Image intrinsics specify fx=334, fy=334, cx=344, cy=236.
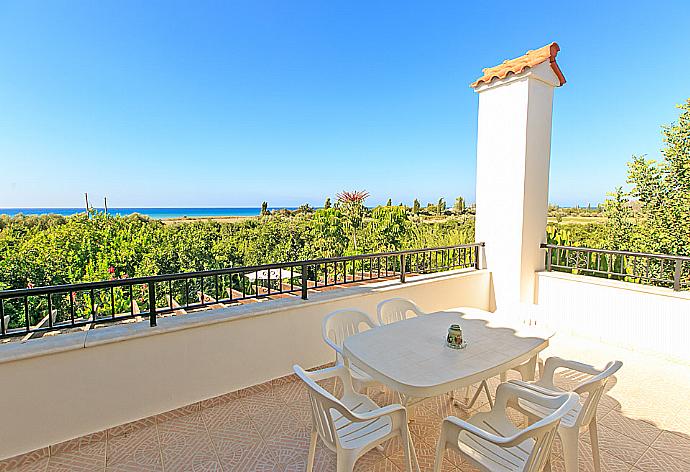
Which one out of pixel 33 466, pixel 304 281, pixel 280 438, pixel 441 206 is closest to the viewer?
pixel 33 466

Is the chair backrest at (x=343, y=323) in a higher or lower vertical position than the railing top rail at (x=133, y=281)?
lower

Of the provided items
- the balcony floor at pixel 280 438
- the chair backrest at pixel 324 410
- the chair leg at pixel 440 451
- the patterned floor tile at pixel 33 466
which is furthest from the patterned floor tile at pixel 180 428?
the chair leg at pixel 440 451

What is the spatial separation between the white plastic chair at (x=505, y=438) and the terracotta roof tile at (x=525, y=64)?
366 cm

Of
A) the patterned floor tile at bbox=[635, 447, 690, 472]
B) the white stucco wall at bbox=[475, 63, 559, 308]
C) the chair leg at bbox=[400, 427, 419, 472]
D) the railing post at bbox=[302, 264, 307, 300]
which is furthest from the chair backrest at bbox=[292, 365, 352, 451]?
the white stucco wall at bbox=[475, 63, 559, 308]

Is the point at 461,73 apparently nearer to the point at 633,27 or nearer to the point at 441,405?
the point at 633,27

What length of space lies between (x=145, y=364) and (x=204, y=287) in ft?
5.83

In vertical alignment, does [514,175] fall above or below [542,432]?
above

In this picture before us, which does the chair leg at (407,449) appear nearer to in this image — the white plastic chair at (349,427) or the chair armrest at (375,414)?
the white plastic chair at (349,427)

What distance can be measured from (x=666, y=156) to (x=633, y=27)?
3297mm

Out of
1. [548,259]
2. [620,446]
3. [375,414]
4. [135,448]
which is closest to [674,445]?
[620,446]

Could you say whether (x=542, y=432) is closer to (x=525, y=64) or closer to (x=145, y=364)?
(x=145, y=364)

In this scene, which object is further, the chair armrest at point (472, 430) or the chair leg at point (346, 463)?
the chair leg at point (346, 463)

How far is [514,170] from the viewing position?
13.0ft

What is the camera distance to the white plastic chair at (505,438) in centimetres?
112
